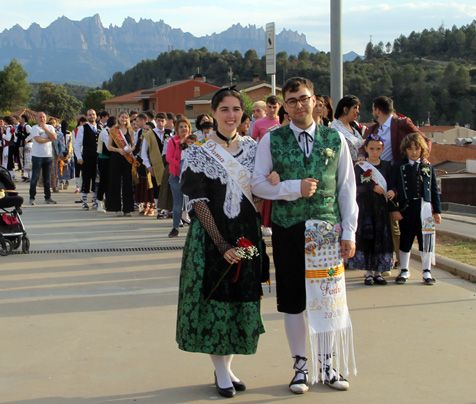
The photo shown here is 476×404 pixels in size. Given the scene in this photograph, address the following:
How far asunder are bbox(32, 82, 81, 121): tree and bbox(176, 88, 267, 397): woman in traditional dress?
93.2 metres

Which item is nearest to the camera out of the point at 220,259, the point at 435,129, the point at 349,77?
the point at 220,259

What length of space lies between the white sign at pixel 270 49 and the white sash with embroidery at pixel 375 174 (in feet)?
21.1

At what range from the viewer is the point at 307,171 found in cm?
513

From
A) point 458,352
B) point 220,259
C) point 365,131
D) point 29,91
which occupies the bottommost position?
point 458,352

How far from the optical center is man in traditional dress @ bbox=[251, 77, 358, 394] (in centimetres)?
514

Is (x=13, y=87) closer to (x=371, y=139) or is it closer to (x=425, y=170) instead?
(x=371, y=139)

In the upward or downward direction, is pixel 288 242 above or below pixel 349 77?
below

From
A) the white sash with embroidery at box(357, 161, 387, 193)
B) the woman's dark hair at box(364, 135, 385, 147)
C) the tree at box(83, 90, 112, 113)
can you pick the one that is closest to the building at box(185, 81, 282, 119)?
the tree at box(83, 90, 112, 113)

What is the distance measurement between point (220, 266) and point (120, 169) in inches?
406

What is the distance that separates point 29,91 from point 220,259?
10277 cm

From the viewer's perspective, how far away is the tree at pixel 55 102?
320 ft

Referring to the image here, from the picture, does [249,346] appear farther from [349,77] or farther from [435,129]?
[349,77]

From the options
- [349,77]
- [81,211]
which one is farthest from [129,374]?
[349,77]

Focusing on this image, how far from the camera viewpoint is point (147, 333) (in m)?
6.73
